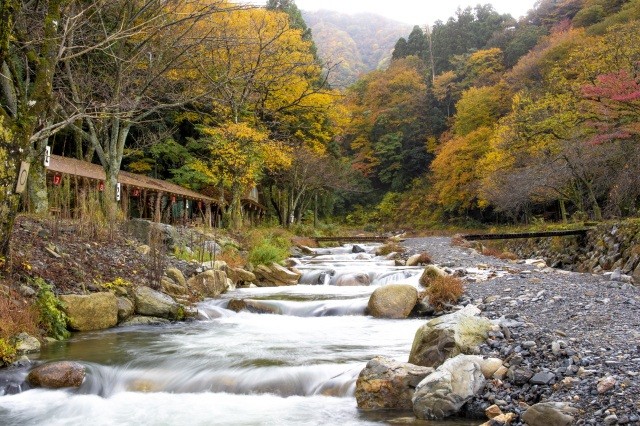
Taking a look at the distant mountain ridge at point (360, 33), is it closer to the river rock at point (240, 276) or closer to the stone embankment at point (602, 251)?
the stone embankment at point (602, 251)

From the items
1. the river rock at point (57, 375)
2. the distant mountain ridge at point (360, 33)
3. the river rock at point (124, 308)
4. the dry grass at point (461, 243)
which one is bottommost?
the dry grass at point (461, 243)

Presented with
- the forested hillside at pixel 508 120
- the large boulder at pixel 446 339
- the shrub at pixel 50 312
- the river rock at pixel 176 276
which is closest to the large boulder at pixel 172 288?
the river rock at pixel 176 276

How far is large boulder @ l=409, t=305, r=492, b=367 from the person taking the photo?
571cm

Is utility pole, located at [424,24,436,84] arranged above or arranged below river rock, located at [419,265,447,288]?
above

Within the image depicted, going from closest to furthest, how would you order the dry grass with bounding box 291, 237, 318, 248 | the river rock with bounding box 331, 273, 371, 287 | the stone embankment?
the stone embankment, the river rock with bounding box 331, 273, 371, 287, the dry grass with bounding box 291, 237, 318, 248

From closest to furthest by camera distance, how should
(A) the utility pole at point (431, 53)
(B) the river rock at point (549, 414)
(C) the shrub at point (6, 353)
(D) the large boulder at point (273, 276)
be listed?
(B) the river rock at point (549, 414)
(C) the shrub at point (6, 353)
(D) the large boulder at point (273, 276)
(A) the utility pole at point (431, 53)

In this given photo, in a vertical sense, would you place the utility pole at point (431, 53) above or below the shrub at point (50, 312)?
above

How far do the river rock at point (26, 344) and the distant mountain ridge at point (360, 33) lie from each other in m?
113

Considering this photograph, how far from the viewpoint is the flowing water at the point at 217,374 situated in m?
5.24

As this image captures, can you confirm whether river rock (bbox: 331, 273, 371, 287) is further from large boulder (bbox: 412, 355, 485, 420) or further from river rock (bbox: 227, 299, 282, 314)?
large boulder (bbox: 412, 355, 485, 420)

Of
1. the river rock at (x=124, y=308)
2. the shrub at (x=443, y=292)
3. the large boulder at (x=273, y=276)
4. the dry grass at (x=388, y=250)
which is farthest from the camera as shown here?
the dry grass at (x=388, y=250)

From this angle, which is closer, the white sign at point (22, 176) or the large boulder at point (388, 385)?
the large boulder at point (388, 385)

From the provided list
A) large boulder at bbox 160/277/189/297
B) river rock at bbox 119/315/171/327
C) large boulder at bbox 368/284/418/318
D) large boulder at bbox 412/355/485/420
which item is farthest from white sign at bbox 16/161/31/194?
large boulder at bbox 368/284/418/318

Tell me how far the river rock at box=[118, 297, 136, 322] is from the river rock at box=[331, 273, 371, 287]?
640 centimetres
